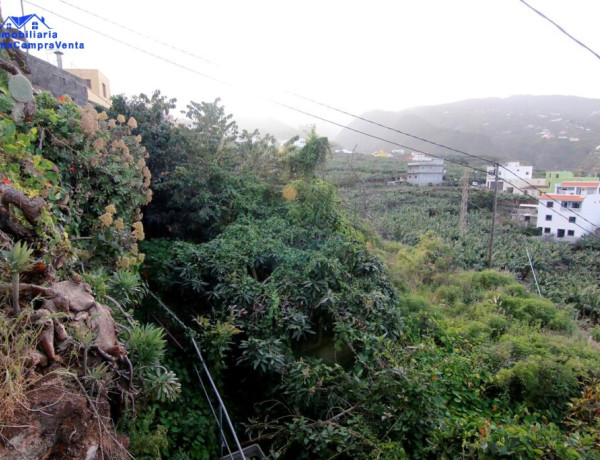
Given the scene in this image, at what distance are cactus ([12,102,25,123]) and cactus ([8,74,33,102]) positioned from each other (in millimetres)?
46

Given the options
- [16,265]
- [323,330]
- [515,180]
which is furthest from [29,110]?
[515,180]

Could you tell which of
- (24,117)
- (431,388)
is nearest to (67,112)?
(24,117)

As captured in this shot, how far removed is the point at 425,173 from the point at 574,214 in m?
13.9

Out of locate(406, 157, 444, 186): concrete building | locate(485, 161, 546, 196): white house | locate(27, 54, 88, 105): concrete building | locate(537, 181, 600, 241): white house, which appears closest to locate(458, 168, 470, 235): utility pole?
locate(537, 181, 600, 241): white house

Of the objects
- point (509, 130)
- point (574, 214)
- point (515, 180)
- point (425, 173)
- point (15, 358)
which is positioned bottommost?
point (574, 214)

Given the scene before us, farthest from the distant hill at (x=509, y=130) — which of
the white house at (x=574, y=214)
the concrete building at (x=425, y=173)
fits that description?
the white house at (x=574, y=214)

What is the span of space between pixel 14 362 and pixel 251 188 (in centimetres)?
588

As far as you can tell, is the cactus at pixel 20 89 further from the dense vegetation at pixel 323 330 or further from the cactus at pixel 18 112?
the dense vegetation at pixel 323 330

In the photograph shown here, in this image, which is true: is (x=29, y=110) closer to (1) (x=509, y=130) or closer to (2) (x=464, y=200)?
(2) (x=464, y=200)

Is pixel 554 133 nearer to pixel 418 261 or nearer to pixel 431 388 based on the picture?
pixel 418 261

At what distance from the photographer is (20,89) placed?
9.78ft

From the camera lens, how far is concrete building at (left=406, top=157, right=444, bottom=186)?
36.6 metres

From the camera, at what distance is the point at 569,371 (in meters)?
4.37

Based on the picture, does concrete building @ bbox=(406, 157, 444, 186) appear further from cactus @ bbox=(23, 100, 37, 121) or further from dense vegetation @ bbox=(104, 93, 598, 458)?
cactus @ bbox=(23, 100, 37, 121)
